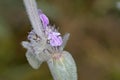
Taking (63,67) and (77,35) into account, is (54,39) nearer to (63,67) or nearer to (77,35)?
(63,67)

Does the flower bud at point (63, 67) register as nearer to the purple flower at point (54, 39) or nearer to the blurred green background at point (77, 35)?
the purple flower at point (54, 39)

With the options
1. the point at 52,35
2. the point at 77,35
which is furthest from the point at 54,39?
the point at 77,35

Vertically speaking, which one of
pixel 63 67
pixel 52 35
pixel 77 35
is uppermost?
pixel 52 35

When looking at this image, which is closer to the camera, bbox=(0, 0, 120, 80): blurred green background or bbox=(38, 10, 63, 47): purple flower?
bbox=(38, 10, 63, 47): purple flower

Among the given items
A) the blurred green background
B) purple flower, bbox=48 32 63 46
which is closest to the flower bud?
purple flower, bbox=48 32 63 46

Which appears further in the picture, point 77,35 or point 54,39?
point 77,35

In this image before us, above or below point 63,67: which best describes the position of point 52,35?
above

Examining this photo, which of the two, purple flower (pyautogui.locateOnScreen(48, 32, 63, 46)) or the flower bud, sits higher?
purple flower (pyautogui.locateOnScreen(48, 32, 63, 46))

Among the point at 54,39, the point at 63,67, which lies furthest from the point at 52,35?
the point at 63,67

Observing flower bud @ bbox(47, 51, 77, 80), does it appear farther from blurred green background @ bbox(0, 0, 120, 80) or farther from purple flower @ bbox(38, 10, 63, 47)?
blurred green background @ bbox(0, 0, 120, 80)

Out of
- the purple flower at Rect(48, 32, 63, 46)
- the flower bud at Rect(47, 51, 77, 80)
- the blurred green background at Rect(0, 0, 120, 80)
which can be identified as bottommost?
the blurred green background at Rect(0, 0, 120, 80)
